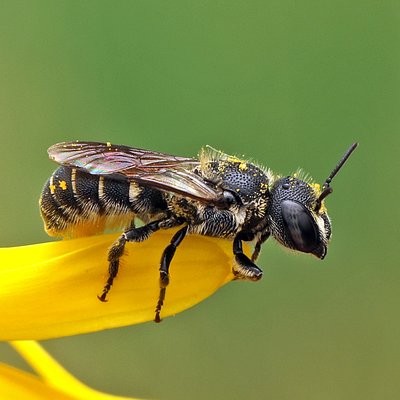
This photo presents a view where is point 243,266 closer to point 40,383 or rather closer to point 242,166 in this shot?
point 242,166

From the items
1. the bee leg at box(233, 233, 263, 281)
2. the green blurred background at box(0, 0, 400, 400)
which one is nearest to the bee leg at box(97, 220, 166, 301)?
the bee leg at box(233, 233, 263, 281)

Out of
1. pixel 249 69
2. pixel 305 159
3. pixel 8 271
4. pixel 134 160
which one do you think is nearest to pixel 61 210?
pixel 134 160

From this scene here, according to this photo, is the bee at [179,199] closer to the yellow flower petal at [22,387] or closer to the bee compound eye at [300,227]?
the bee compound eye at [300,227]

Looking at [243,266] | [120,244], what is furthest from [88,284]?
[243,266]

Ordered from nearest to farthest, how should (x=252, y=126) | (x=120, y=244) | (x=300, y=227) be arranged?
(x=120, y=244)
(x=300, y=227)
(x=252, y=126)

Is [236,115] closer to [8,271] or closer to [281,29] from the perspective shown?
[281,29]

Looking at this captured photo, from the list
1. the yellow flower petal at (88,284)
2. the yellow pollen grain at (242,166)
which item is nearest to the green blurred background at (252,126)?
the yellow pollen grain at (242,166)
